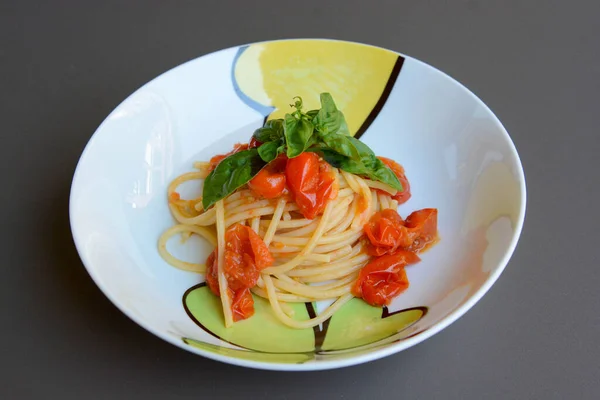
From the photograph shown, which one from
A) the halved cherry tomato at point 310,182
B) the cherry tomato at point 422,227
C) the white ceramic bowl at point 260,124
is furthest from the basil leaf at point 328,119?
the white ceramic bowl at point 260,124

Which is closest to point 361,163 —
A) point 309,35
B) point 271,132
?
point 271,132

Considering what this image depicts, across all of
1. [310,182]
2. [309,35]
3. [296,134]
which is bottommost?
[310,182]

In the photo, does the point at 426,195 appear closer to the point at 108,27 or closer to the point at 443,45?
the point at 443,45

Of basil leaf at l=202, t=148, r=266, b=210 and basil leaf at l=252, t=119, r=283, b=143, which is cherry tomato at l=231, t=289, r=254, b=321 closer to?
basil leaf at l=202, t=148, r=266, b=210

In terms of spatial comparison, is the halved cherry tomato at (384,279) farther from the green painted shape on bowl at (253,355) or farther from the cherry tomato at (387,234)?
the green painted shape on bowl at (253,355)

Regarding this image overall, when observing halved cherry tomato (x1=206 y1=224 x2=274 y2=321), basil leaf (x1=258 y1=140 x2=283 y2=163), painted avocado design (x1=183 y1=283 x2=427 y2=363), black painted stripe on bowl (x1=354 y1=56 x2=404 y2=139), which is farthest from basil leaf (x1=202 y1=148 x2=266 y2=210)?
black painted stripe on bowl (x1=354 y1=56 x2=404 y2=139)

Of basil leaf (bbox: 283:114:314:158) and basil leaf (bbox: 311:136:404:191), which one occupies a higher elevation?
basil leaf (bbox: 283:114:314:158)

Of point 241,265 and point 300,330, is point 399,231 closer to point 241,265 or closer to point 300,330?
point 300,330
